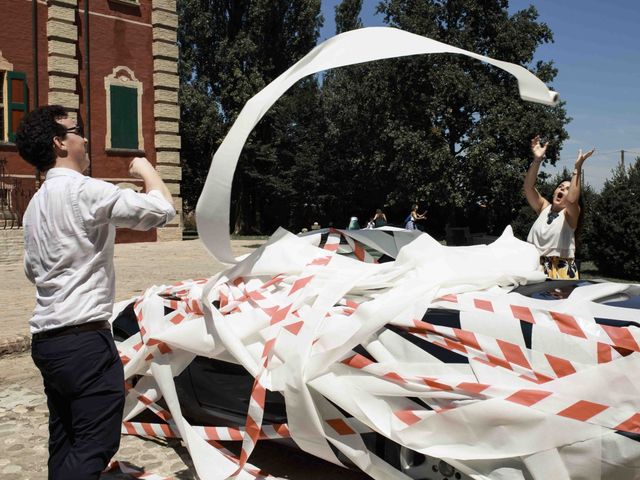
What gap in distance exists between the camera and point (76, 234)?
2.67 meters

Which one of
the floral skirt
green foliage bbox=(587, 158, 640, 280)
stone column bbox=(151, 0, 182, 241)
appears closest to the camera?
the floral skirt

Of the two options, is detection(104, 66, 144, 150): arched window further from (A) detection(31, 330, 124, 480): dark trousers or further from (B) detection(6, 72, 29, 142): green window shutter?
(A) detection(31, 330, 124, 480): dark trousers

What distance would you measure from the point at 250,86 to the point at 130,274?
63.8 ft

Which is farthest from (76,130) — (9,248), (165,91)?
(165,91)

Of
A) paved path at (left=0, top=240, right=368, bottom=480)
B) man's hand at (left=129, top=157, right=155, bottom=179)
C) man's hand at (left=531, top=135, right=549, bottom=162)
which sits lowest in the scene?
paved path at (left=0, top=240, right=368, bottom=480)

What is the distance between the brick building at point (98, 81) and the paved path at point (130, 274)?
220cm

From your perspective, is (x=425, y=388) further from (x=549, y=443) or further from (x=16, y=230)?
(x=16, y=230)

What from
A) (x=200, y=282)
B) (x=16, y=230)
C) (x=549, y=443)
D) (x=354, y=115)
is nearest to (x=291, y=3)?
(x=354, y=115)

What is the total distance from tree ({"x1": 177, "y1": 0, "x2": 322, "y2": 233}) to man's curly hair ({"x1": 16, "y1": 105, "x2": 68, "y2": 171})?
2867 cm

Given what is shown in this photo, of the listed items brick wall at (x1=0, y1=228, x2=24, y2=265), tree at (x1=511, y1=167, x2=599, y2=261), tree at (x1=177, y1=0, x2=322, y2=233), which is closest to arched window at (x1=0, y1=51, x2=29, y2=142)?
brick wall at (x1=0, y1=228, x2=24, y2=265)

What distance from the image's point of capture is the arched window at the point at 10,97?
1839 cm

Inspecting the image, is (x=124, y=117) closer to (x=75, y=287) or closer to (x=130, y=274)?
(x=130, y=274)

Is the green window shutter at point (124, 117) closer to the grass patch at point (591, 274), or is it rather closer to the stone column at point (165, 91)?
the stone column at point (165, 91)

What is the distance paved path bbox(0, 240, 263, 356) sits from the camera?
23.6 feet
